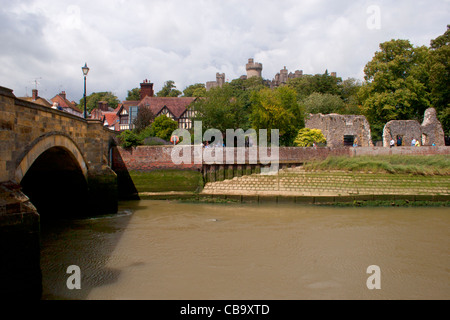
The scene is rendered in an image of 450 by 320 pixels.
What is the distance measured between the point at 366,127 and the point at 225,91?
11762mm

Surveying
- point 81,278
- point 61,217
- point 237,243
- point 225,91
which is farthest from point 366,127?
point 81,278

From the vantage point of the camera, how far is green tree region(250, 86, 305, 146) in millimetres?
26969

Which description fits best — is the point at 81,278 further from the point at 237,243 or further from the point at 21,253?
the point at 237,243

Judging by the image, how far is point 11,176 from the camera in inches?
313

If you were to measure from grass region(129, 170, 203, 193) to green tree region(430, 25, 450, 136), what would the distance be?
19.3 m

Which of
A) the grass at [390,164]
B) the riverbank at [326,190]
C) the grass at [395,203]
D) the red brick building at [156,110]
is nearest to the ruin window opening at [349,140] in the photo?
the grass at [390,164]

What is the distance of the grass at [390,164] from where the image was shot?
2022cm

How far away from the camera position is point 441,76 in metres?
26.7

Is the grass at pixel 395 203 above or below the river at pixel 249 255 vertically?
above

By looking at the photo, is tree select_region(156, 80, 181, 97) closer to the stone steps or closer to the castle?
the castle

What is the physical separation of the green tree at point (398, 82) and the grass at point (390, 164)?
10174 mm

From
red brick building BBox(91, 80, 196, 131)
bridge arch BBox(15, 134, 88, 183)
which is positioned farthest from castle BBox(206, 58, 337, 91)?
bridge arch BBox(15, 134, 88, 183)

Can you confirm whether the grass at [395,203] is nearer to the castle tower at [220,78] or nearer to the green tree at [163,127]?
the green tree at [163,127]
